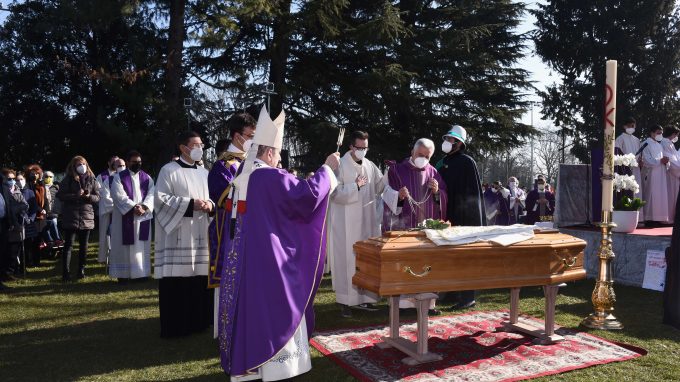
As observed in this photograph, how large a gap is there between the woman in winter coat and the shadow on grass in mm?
3276

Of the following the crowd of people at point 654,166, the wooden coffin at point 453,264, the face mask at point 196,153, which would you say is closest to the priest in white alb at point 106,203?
the face mask at point 196,153

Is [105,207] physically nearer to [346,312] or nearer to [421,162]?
[346,312]

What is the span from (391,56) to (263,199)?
16937 mm

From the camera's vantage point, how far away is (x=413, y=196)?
22.6 ft

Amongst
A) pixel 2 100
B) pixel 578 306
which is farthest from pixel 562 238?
pixel 2 100

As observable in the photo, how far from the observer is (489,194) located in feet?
52.9

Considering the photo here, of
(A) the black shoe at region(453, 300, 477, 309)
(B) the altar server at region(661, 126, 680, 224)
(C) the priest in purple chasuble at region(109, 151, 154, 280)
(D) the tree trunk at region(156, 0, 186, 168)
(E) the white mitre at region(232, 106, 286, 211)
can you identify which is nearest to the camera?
(E) the white mitre at region(232, 106, 286, 211)

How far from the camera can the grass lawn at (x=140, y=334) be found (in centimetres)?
486

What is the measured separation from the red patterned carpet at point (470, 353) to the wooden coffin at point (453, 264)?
0.70 m

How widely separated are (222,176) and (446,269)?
251cm

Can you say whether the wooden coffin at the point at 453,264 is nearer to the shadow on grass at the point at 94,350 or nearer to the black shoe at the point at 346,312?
the shadow on grass at the point at 94,350

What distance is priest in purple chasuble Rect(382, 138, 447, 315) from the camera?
680 cm

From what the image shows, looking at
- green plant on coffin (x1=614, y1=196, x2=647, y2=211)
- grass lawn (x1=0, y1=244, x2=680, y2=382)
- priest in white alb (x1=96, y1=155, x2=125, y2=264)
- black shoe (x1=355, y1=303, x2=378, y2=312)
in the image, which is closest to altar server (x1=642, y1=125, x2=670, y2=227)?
green plant on coffin (x1=614, y1=196, x2=647, y2=211)

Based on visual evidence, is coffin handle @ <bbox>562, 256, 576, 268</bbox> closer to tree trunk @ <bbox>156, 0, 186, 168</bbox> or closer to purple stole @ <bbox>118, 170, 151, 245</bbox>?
purple stole @ <bbox>118, 170, 151, 245</bbox>
